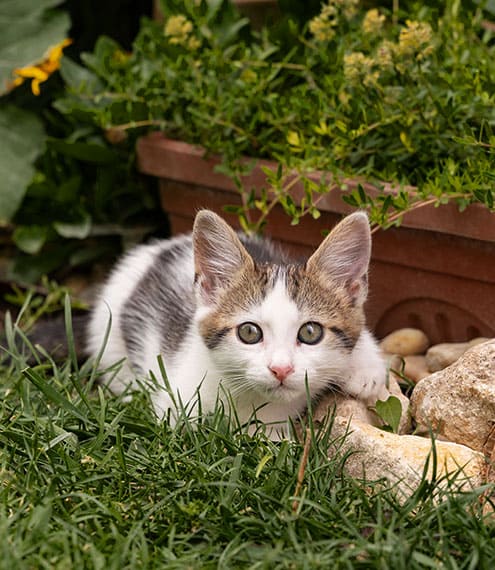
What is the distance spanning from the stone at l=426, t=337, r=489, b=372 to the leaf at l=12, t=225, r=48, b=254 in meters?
2.03

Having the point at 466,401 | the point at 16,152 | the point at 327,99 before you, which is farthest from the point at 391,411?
the point at 16,152

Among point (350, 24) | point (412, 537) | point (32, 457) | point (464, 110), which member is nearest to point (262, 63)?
point (350, 24)

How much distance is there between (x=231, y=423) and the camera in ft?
8.15

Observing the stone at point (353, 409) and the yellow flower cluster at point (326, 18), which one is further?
the yellow flower cluster at point (326, 18)

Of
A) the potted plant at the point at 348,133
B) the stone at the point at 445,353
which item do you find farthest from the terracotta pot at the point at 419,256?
the stone at the point at 445,353

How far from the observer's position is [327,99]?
3213 mm

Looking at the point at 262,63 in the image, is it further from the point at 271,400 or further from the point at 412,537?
the point at 412,537

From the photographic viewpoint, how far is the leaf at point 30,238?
13.5 feet

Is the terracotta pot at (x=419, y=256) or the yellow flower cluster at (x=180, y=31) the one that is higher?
the yellow flower cluster at (x=180, y=31)

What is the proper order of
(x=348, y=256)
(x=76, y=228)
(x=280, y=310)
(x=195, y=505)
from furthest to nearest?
1. (x=76, y=228)
2. (x=348, y=256)
3. (x=280, y=310)
4. (x=195, y=505)

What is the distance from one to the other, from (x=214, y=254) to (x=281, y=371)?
47cm

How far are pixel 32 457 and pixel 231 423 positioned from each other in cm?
57

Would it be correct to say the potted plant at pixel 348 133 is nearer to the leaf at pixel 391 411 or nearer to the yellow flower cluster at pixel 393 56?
the yellow flower cluster at pixel 393 56

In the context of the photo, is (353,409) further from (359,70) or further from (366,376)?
(359,70)
